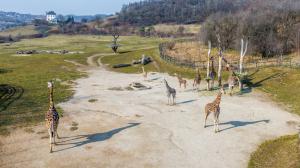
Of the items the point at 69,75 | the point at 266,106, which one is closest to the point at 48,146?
the point at 266,106

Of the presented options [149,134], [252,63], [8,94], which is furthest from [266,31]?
[149,134]

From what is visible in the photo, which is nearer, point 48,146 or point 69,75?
point 48,146

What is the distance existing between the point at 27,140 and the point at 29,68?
51368 millimetres

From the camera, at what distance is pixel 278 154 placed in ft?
92.3

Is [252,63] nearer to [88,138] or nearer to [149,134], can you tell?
[149,134]

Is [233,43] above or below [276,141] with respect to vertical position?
above

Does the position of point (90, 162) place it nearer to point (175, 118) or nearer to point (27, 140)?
point (27, 140)

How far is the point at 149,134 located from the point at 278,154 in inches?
416

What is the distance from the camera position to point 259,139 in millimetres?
31156

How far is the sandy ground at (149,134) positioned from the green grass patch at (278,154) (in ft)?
2.46

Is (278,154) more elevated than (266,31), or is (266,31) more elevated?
(266,31)

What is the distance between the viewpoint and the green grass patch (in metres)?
26.2

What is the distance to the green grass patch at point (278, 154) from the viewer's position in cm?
2625

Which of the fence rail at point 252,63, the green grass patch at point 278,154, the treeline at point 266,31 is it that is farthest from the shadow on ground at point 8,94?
the treeline at point 266,31
